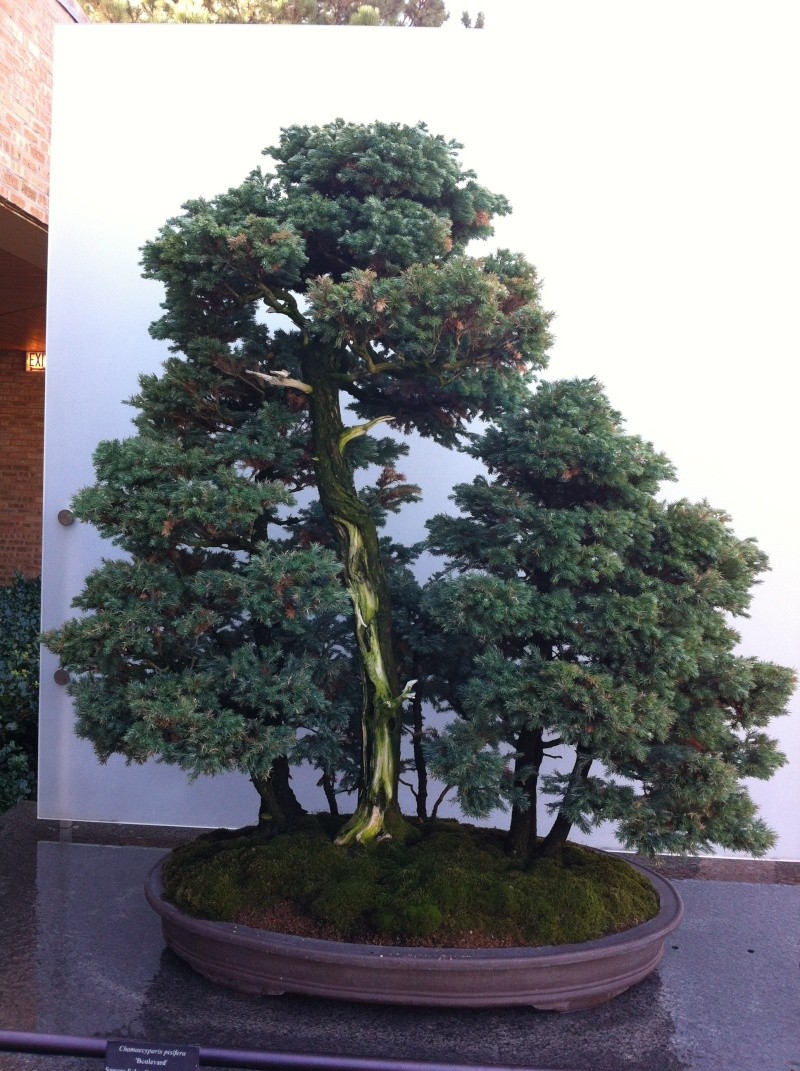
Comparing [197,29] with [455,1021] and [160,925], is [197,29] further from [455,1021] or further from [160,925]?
[455,1021]

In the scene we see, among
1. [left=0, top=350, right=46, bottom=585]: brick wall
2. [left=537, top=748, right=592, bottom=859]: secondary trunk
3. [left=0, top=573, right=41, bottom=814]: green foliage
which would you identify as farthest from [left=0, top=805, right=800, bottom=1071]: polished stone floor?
[left=0, top=350, right=46, bottom=585]: brick wall

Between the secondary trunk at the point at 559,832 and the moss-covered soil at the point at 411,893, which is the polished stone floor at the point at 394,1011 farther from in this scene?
the secondary trunk at the point at 559,832

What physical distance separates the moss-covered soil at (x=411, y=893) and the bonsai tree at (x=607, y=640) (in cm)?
15

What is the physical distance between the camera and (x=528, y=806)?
239cm

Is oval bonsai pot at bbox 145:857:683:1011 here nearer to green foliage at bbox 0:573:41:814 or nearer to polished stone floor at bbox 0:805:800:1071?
polished stone floor at bbox 0:805:800:1071

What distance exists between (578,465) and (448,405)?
17.1 inches

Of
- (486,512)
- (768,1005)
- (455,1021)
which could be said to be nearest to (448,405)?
(486,512)

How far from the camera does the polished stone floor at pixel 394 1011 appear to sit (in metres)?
1.95

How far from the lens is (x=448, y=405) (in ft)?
8.38

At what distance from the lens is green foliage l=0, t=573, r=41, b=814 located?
386cm

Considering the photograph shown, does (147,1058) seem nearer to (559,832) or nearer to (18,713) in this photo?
(559,832)

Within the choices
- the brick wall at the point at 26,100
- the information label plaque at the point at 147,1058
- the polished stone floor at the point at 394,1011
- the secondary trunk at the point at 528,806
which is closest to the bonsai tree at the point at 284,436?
the secondary trunk at the point at 528,806

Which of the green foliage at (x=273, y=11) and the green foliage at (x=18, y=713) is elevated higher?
the green foliage at (x=273, y=11)

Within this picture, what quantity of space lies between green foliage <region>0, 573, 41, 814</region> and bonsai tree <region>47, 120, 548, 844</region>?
1.69 m
